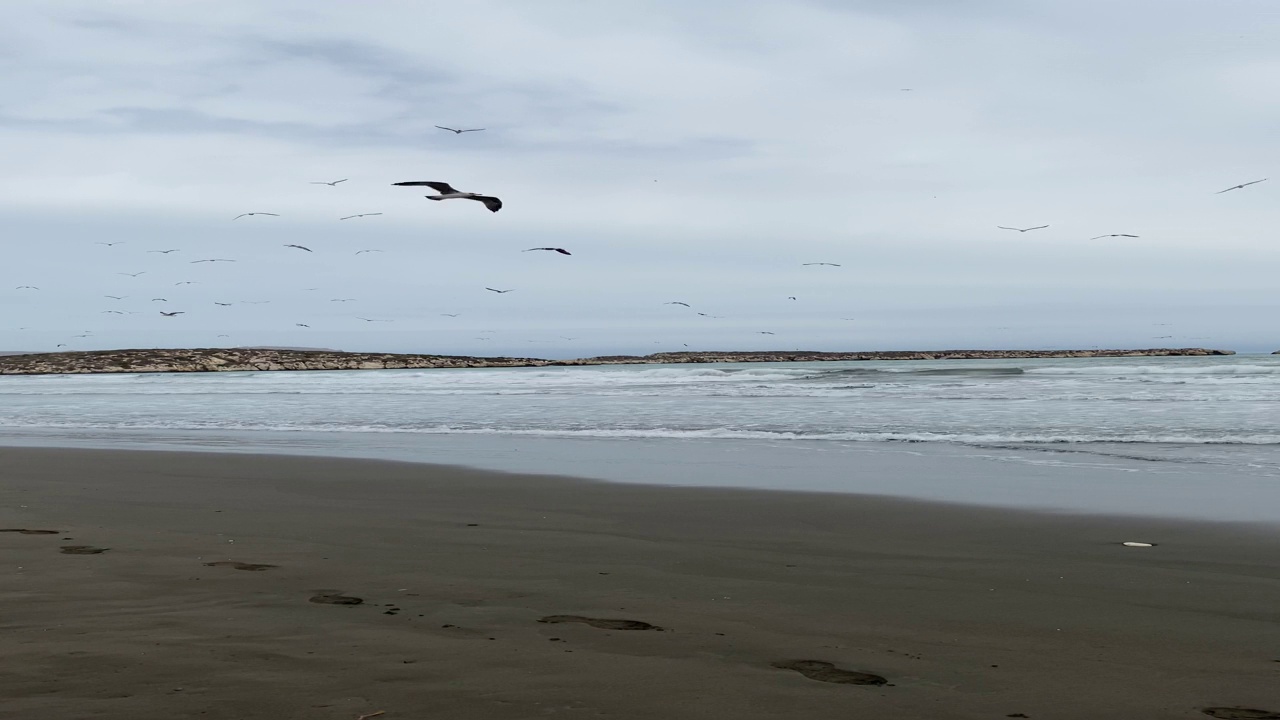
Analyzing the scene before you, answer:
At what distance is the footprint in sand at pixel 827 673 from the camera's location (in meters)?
3.94

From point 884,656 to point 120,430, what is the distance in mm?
20438

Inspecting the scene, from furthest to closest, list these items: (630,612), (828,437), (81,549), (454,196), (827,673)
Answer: (828,437) < (454,196) < (81,549) < (630,612) < (827,673)

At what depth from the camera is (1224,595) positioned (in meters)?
5.55

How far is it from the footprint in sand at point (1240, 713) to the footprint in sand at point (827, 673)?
45.4 inches

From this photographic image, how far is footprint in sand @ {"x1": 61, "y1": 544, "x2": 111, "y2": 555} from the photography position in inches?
265

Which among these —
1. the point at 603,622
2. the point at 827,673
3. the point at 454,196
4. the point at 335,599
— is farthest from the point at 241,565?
the point at 454,196

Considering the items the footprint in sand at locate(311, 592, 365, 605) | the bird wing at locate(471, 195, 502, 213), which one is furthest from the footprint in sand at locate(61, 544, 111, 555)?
the bird wing at locate(471, 195, 502, 213)

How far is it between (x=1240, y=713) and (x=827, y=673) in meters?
1.48

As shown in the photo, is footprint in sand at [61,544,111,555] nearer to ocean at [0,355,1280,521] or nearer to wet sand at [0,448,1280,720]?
wet sand at [0,448,1280,720]

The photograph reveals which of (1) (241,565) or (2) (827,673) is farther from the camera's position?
(1) (241,565)

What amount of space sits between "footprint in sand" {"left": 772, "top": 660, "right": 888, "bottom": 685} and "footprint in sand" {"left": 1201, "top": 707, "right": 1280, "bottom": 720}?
1.15 m

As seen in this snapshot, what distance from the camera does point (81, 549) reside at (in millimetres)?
6902

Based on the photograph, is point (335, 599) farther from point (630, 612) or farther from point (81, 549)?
point (81, 549)

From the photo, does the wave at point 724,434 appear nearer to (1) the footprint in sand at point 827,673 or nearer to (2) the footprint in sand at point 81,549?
(2) the footprint in sand at point 81,549
